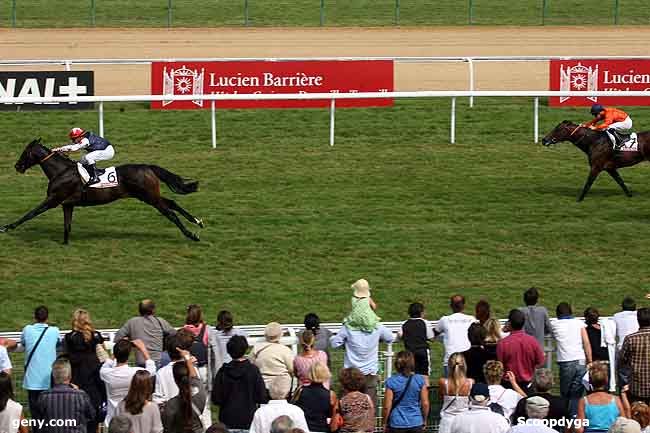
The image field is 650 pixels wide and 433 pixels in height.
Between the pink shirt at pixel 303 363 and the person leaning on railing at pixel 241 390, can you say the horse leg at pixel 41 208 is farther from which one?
the person leaning on railing at pixel 241 390

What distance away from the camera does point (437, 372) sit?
11453 millimetres

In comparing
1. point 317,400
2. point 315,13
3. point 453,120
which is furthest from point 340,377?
point 315,13

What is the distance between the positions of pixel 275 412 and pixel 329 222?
8790 mm

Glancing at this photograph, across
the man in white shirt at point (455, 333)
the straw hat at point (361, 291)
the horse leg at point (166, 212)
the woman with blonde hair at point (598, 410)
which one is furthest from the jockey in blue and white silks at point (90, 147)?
the woman with blonde hair at point (598, 410)

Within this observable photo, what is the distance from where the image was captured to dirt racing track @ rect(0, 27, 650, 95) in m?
27.9

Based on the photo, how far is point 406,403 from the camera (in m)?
9.23

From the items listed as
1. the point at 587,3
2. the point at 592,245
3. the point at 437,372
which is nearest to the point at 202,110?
the point at 592,245

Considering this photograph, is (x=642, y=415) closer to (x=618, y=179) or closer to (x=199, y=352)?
(x=199, y=352)

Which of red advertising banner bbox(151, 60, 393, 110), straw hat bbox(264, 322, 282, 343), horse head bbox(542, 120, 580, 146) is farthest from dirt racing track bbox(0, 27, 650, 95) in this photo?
straw hat bbox(264, 322, 282, 343)

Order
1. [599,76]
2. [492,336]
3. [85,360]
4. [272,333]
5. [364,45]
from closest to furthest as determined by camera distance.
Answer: [272,333] < [85,360] < [492,336] < [599,76] < [364,45]

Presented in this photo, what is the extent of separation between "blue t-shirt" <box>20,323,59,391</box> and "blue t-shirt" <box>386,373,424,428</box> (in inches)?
93.1

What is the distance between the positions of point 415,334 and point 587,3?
98.7 ft

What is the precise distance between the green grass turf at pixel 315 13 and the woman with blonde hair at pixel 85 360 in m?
25.7

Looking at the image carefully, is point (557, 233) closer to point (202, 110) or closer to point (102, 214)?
point (102, 214)
